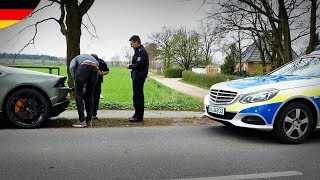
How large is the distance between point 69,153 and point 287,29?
13.4 metres

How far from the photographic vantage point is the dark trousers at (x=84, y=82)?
24.3ft

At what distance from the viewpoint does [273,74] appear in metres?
7.79

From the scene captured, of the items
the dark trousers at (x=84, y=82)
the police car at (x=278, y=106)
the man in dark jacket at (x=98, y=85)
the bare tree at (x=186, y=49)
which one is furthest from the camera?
the bare tree at (x=186, y=49)

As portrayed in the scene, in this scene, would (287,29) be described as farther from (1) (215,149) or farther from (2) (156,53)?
(2) (156,53)

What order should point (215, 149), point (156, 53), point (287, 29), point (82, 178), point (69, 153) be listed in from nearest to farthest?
1. point (82, 178)
2. point (69, 153)
3. point (215, 149)
4. point (287, 29)
5. point (156, 53)

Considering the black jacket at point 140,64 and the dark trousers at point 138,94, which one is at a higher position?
the black jacket at point 140,64

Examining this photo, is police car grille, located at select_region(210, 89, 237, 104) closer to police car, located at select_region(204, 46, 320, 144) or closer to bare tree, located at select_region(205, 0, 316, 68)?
police car, located at select_region(204, 46, 320, 144)

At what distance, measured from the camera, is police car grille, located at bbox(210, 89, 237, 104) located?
21.7ft

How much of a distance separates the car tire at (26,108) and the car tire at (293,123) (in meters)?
4.31

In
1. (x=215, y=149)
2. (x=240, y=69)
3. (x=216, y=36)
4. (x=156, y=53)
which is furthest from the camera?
(x=156, y=53)

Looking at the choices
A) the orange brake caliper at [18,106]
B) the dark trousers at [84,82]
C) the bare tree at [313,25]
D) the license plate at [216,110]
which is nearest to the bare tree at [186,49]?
the bare tree at [313,25]

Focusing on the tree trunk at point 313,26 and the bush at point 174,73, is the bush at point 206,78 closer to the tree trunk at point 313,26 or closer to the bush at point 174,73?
the tree trunk at point 313,26

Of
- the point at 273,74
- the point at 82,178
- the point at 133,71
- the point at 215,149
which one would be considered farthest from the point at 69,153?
the point at 273,74

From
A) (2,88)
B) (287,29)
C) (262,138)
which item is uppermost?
(287,29)
